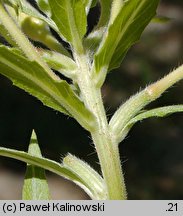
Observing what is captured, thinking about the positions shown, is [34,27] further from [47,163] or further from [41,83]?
[47,163]

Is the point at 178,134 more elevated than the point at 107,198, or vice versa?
the point at 178,134

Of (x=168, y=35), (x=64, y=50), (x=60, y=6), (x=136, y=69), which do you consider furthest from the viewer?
(x=168, y=35)

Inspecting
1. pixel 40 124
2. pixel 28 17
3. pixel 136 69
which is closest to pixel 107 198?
pixel 28 17

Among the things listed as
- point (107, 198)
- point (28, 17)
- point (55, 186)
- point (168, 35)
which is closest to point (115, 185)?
point (107, 198)

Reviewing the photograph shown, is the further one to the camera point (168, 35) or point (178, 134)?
point (168, 35)

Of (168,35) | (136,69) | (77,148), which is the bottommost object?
(77,148)

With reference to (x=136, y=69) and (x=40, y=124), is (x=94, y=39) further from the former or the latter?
A: (x=136, y=69)

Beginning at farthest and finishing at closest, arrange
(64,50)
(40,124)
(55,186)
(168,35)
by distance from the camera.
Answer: (168,35) → (40,124) → (55,186) → (64,50)

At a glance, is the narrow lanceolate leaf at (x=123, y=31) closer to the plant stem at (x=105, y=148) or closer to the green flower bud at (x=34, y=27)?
the plant stem at (x=105, y=148)

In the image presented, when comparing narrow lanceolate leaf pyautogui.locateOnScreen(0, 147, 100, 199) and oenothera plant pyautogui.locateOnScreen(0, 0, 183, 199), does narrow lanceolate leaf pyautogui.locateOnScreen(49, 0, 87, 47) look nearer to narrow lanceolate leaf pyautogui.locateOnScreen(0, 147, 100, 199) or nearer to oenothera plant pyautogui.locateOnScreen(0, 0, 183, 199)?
oenothera plant pyautogui.locateOnScreen(0, 0, 183, 199)
